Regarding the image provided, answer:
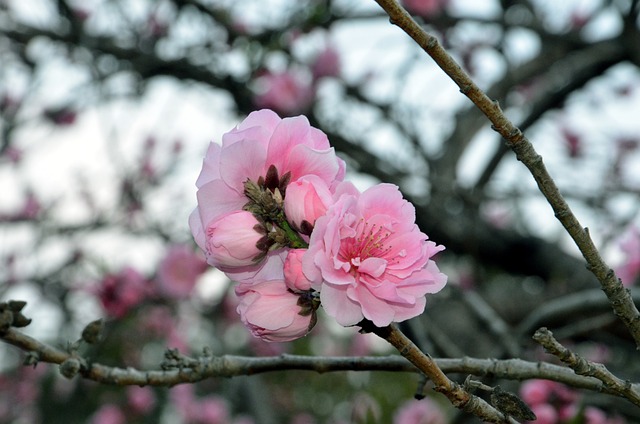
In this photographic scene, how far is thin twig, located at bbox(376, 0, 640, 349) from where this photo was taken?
0.72 metres

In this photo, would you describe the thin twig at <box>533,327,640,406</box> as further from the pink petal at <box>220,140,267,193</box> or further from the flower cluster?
the pink petal at <box>220,140,267,193</box>

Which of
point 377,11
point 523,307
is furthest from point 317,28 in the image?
point 523,307

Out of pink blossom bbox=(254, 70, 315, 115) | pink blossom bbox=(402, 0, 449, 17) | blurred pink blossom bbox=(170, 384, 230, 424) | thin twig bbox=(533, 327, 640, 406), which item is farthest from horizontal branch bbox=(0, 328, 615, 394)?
blurred pink blossom bbox=(170, 384, 230, 424)

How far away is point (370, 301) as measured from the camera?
2.44 feet

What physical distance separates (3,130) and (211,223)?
3.85 metres

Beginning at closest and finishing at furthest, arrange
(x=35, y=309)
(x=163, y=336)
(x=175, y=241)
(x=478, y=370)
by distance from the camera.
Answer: (x=478, y=370) < (x=175, y=241) < (x=35, y=309) < (x=163, y=336)

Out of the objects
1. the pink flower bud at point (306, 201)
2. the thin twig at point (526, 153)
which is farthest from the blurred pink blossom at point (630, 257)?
the pink flower bud at point (306, 201)

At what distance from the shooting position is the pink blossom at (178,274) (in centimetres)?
367

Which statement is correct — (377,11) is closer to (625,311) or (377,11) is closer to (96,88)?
(96,88)

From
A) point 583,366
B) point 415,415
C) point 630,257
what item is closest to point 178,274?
point 415,415

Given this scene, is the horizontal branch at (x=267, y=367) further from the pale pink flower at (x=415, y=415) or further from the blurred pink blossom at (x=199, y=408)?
the blurred pink blossom at (x=199, y=408)

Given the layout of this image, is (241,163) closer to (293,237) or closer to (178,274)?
(293,237)

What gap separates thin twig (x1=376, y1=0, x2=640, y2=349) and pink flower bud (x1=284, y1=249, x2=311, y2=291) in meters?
0.24

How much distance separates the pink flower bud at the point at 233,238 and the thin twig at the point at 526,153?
26cm
